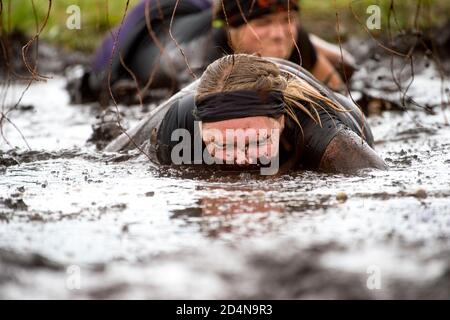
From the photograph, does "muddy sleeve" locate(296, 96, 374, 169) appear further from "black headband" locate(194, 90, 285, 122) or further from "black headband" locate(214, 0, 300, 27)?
"black headband" locate(214, 0, 300, 27)

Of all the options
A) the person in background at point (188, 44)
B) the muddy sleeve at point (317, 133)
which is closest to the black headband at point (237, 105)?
the muddy sleeve at point (317, 133)

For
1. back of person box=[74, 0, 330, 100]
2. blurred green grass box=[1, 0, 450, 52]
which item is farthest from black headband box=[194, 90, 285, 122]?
blurred green grass box=[1, 0, 450, 52]

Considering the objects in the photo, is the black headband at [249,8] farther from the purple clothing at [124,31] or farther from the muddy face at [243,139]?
the muddy face at [243,139]

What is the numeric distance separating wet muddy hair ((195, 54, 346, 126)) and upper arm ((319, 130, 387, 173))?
5.4 inches

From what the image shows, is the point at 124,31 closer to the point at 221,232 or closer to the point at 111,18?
the point at 111,18

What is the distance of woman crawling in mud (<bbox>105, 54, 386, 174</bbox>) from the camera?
12.0ft

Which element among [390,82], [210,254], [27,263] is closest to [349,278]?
[210,254]

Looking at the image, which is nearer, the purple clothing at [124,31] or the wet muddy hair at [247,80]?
the wet muddy hair at [247,80]

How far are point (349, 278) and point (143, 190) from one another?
134cm

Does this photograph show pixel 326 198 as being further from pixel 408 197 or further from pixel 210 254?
pixel 210 254

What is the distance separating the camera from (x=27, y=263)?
103 inches

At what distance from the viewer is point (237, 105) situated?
366 centimetres

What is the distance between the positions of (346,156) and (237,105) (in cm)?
53

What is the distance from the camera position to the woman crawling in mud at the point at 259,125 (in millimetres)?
3662
